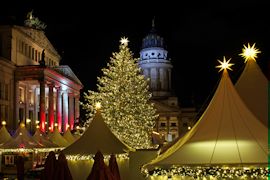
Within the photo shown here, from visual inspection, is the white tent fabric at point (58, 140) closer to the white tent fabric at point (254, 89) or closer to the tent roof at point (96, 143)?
the tent roof at point (96, 143)

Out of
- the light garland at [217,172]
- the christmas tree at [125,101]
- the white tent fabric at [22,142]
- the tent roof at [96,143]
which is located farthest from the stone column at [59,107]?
the light garland at [217,172]

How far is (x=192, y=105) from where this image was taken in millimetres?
103250

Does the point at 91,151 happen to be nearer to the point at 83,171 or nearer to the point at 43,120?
the point at 83,171

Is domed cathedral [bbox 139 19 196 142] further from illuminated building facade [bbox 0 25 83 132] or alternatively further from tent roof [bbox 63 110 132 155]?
tent roof [bbox 63 110 132 155]

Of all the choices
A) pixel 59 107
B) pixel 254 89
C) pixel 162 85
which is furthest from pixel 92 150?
pixel 162 85

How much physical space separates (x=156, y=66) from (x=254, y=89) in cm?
8683

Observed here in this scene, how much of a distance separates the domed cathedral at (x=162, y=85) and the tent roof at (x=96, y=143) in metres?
74.4

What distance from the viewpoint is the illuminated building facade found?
49.7 metres

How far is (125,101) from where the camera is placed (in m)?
31.3

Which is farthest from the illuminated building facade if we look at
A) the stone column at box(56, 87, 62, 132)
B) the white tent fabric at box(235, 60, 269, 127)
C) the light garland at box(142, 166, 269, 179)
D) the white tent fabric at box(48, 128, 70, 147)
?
the light garland at box(142, 166, 269, 179)

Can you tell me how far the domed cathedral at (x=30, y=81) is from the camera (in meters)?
49.8

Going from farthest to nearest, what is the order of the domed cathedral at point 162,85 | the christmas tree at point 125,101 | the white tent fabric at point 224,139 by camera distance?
the domed cathedral at point 162,85, the christmas tree at point 125,101, the white tent fabric at point 224,139

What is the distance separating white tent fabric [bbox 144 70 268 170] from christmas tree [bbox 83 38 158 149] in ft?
63.6

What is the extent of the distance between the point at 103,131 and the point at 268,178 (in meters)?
12.0
